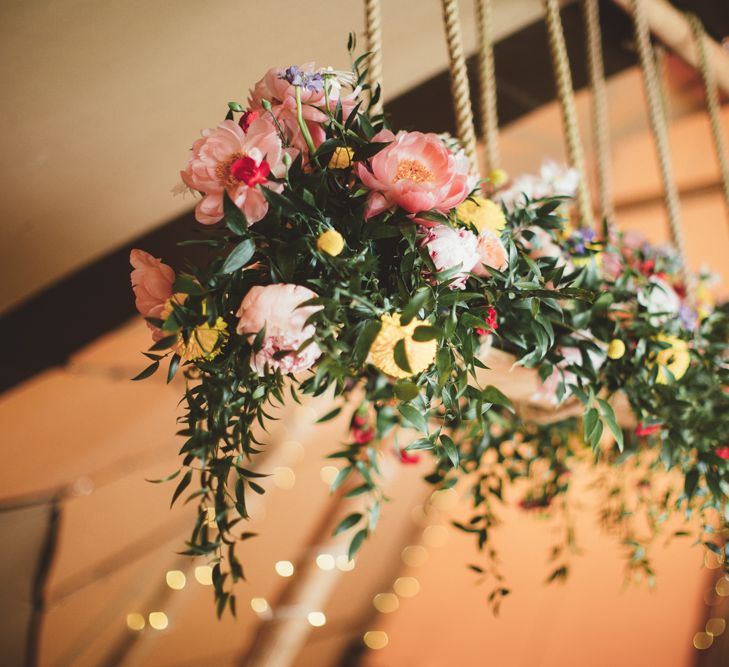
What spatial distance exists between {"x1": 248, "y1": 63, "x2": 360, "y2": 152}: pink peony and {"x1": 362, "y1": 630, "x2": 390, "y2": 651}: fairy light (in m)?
2.48

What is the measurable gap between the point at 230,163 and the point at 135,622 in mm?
1773

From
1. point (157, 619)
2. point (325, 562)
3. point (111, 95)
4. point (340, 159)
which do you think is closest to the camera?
point (340, 159)

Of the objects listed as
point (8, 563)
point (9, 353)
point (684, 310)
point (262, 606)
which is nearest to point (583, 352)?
point (684, 310)

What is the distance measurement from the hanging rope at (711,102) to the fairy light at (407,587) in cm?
196

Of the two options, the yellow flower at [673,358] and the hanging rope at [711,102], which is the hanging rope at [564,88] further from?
the hanging rope at [711,102]

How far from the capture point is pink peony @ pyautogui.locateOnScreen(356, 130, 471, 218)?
1.91 ft

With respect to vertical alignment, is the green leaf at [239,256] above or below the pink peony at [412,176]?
below

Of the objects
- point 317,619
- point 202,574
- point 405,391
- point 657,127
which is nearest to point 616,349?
point 405,391

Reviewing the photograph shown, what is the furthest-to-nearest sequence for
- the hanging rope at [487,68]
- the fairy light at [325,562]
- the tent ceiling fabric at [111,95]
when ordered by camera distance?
the fairy light at [325,562], the hanging rope at [487,68], the tent ceiling fabric at [111,95]

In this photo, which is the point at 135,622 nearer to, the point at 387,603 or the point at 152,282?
the point at 387,603

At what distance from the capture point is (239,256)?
548 millimetres

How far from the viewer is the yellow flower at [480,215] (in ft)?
2.25

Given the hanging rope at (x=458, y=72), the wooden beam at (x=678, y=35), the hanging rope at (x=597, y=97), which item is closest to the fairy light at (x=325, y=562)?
the hanging rope at (x=597, y=97)

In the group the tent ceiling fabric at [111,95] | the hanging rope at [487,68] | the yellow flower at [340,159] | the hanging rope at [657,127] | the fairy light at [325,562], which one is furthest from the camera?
the fairy light at [325,562]
